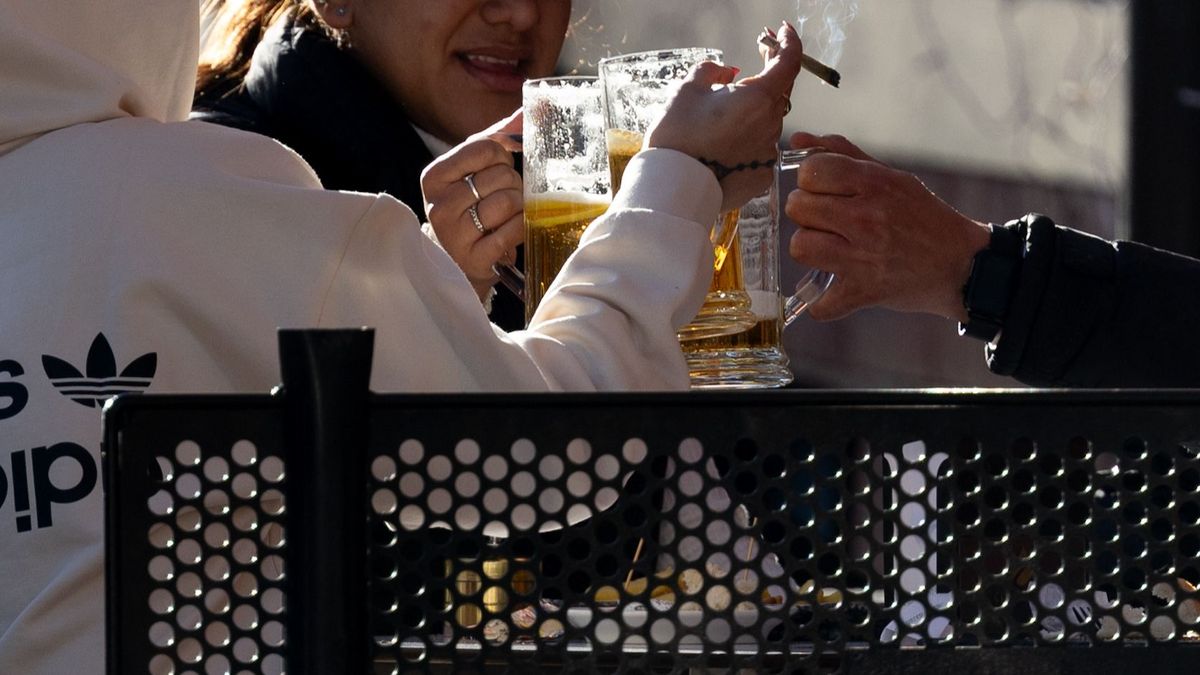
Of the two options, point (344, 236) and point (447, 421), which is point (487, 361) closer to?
point (344, 236)

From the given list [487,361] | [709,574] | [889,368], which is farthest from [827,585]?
[889,368]

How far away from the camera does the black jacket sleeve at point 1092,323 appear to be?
4.46 ft

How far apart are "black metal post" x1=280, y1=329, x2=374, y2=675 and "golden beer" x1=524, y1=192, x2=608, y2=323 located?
62cm

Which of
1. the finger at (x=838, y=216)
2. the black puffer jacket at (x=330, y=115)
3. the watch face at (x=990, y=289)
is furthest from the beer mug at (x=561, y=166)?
the black puffer jacket at (x=330, y=115)

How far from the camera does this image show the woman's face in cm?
198

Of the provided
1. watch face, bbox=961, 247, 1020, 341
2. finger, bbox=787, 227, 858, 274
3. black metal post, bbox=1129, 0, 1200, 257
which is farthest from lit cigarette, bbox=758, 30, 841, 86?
black metal post, bbox=1129, 0, 1200, 257

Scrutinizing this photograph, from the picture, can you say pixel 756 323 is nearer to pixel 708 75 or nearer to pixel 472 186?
pixel 708 75

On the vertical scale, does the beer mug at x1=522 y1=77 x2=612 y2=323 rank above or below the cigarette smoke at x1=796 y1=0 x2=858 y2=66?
below

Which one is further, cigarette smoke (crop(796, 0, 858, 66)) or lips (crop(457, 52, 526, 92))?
lips (crop(457, 52, 526, 92))

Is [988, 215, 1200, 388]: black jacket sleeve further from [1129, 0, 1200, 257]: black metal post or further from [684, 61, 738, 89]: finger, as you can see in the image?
[1129, 0, 1200, 257]: black metal post

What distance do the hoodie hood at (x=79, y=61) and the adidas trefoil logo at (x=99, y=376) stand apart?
171 millimetres

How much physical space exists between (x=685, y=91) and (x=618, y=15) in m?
2.11

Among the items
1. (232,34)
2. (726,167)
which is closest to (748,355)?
(726,167)

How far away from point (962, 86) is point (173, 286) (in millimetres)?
2268
